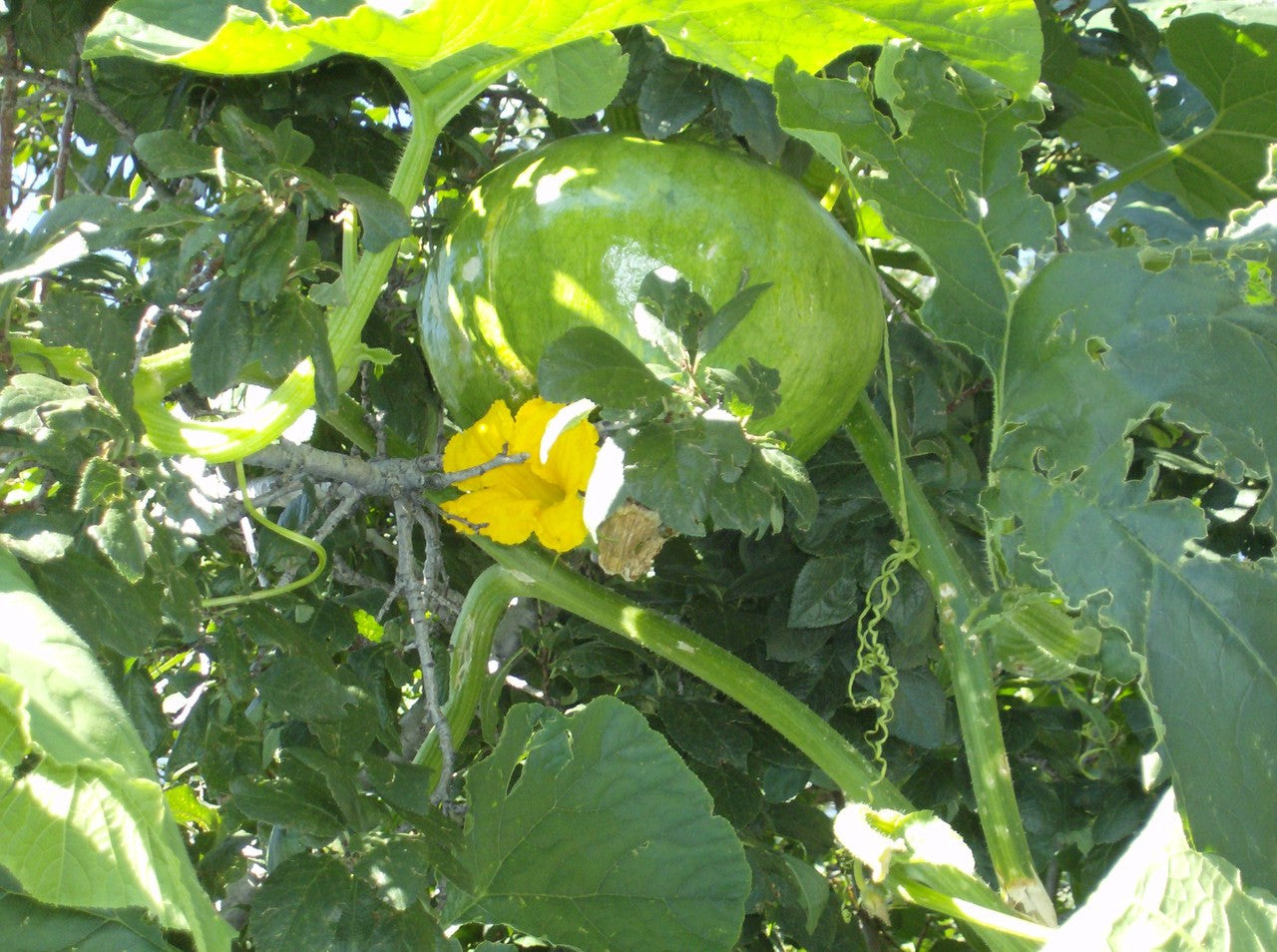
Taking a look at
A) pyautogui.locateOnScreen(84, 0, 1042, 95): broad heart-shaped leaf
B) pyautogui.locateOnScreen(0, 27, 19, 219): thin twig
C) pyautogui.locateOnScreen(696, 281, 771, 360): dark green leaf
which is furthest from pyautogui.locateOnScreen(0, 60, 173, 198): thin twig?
pyautogui.locateOnScreen(696, 281, 771, 360): dark green leaf

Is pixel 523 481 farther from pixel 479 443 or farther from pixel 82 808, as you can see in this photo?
pixel 82 808

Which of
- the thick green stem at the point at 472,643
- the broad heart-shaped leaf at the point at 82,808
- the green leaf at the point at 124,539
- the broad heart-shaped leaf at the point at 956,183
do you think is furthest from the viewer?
the thick green stem at the point at 472,643

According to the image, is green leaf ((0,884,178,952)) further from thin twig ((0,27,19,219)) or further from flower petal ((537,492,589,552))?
thin twig ((0,27,19,219))

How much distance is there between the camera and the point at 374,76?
104 centimetres

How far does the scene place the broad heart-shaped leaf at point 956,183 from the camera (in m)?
0.81

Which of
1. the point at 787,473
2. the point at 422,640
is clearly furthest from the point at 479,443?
the point at 787,473

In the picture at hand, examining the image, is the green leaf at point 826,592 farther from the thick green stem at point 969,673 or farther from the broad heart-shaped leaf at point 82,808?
the broad heart-shaped leaf at point 82,808

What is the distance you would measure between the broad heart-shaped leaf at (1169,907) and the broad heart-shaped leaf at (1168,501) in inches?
2.7

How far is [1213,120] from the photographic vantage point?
133 centimetres

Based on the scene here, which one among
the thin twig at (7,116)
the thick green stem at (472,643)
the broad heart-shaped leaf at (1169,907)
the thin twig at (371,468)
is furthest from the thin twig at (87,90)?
the broad heart-shaped leaf at (1169,907)

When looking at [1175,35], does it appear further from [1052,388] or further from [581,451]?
[581,451]

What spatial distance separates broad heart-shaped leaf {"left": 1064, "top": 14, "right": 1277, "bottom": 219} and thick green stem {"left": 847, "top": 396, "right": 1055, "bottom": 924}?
55 centimetres

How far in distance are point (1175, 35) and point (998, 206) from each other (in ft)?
1.96

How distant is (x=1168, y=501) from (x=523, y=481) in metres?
0.42
